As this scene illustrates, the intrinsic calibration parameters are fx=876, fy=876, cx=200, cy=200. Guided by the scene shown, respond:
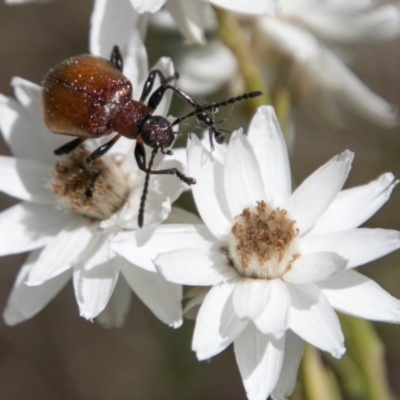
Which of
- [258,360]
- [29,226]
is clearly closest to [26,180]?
[29,226]

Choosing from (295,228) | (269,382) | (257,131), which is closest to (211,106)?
(257,131)

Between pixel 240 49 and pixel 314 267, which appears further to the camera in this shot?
pixel 240 49

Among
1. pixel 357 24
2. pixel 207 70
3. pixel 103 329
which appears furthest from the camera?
pixel 103 329

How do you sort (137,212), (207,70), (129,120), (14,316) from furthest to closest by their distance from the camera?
(207,70) → (129,120) → (14,316) → (137,212)

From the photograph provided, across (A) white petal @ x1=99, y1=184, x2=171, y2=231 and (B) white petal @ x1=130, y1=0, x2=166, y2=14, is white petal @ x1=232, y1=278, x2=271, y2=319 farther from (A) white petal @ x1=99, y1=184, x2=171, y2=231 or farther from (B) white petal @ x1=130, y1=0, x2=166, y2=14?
(B) white petal @ x1=130, y1=0, x2=166, y2=14

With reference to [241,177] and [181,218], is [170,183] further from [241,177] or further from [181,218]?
[241,177]

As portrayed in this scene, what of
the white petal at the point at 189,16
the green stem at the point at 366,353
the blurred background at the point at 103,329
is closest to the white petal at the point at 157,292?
the green stem at the point at 366,353
